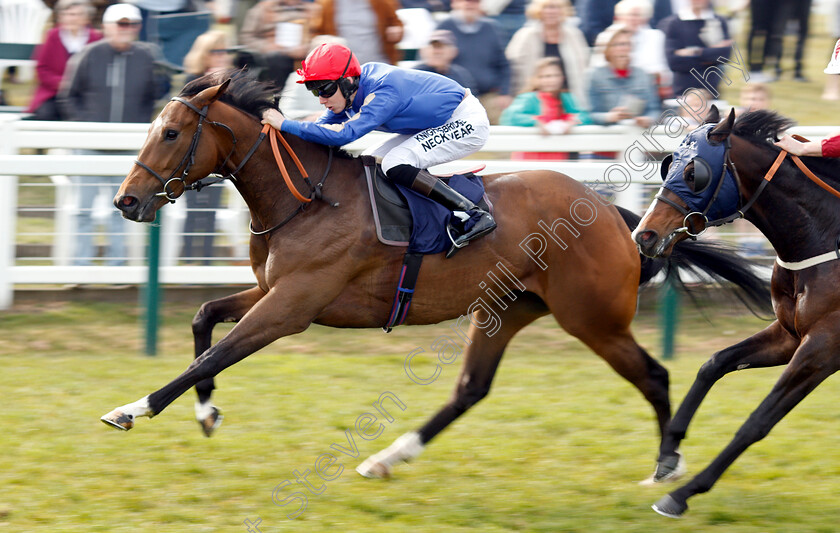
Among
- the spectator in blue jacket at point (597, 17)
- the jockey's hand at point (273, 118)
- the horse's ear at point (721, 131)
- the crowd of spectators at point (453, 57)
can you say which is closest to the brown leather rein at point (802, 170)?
the horse's ear at point (721, 131)

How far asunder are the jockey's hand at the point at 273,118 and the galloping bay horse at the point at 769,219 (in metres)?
1.56

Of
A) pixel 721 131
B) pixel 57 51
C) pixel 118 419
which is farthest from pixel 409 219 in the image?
pixel 57 51

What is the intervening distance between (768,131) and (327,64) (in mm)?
1799

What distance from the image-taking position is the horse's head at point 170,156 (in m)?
4.30

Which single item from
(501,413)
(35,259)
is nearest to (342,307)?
(501,413)

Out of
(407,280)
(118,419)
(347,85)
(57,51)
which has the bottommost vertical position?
(118,419)

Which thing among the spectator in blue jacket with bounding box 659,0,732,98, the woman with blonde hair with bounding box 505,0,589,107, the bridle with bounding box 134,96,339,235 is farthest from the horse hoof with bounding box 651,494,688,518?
the spectator in blue jacket with bounding box 659,0,732,98

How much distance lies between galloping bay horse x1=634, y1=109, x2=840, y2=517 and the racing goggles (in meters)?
1.39

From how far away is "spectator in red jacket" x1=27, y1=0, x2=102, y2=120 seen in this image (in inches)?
301

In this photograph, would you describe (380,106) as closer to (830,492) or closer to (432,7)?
(830,492)

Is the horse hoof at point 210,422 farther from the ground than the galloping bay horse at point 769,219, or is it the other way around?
the galloping bay horse at point 769,219

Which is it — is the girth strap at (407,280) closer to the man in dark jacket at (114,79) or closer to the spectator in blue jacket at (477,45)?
the man in dark jacket at (114,79)

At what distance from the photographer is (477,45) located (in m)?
7.81

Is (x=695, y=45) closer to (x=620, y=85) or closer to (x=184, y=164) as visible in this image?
(x=620, y=85)
